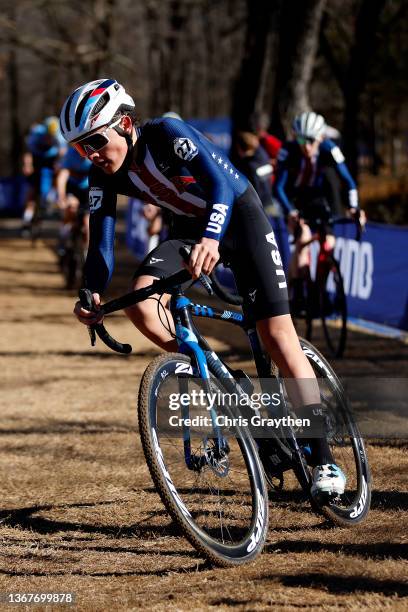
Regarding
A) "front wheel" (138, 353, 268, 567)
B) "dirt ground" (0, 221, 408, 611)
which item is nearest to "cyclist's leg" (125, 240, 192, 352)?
"front wheel" (138, 353, 268, 567)

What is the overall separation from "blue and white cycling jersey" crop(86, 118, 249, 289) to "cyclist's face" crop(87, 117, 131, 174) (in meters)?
0.05

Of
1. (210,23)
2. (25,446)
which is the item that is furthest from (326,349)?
(210,23)

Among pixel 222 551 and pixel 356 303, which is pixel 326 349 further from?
pixel 222 551

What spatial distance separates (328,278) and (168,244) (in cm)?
525

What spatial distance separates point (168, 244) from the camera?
494cm

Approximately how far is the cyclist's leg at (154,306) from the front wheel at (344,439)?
0.79m

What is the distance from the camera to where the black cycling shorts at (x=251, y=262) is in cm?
478

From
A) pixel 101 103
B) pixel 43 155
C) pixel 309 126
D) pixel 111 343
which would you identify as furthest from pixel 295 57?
pixel 111 343

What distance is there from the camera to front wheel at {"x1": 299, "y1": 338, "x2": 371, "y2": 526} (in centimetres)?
511

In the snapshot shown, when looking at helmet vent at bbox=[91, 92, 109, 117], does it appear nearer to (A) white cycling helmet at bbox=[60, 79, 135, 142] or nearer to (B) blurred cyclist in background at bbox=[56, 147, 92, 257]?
(A) white cycling helmet at bbox=[60, 79, 135, 142]

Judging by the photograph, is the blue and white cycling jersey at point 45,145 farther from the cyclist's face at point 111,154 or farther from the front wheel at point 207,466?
the front wheel at point 207,466

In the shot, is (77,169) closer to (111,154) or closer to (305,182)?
(305,182)

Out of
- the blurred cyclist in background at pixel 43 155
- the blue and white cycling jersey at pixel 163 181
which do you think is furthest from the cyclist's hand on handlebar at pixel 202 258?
the blurred cyclist in background at pixel 43 155

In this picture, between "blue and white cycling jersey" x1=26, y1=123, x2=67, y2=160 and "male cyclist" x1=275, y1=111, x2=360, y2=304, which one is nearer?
"male cyclist" x1=275, y1=111, x2=360, y2=304
